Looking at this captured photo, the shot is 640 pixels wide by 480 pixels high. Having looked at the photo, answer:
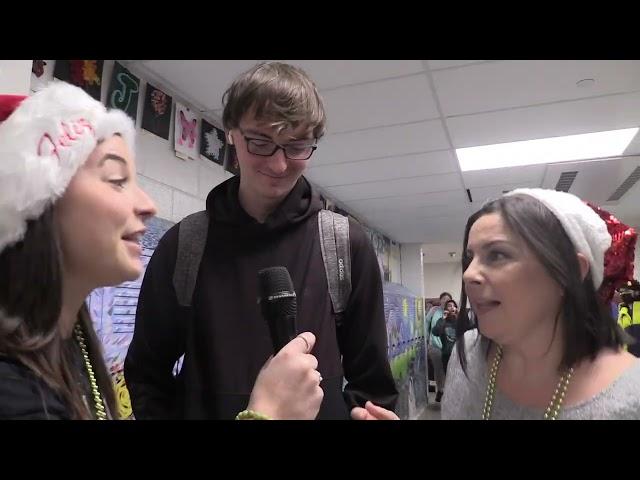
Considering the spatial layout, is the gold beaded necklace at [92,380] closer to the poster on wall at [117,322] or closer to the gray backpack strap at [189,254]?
the gray backpack strap at [189,254]

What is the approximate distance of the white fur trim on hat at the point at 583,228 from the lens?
614 millimetres

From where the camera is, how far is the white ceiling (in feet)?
5.53

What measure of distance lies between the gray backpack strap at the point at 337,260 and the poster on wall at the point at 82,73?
1114 mm

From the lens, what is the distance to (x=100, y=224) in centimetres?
49

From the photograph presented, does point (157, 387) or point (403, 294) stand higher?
point (403, 294)

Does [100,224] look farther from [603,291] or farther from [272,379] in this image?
[603,291]

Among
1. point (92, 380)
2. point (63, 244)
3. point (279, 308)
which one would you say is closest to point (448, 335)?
point (279, 308)

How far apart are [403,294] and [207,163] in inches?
85.1

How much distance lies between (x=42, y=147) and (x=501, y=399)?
28.4 inches

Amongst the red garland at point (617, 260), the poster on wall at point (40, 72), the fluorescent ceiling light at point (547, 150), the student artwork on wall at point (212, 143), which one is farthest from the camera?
the fluorescent ceiling light at point (547, 150)

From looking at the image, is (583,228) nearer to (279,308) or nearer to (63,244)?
(279,308)

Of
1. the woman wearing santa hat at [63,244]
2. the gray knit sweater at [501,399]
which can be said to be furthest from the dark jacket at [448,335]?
the woman wearing santa hat at [63,244]
